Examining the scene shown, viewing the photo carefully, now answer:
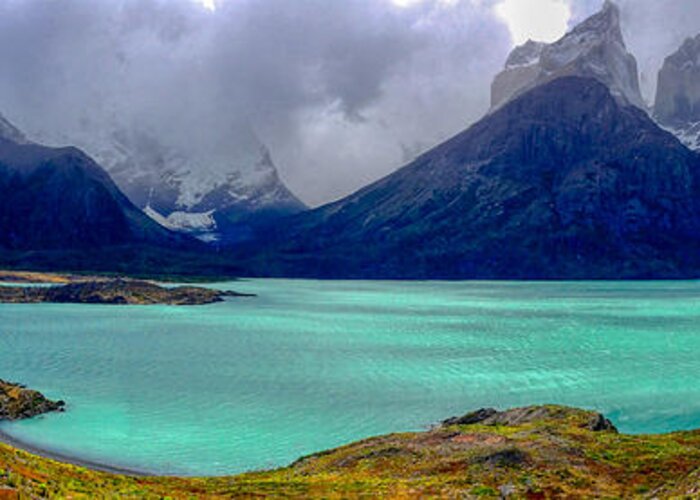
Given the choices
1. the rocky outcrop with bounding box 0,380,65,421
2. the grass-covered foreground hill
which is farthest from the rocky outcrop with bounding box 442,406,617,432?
the rocky outcrop with bounding box 0,380,65,421

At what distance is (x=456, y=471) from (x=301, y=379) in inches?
1949

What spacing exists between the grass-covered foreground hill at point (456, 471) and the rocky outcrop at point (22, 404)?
99.4ft

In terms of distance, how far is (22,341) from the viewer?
129 m

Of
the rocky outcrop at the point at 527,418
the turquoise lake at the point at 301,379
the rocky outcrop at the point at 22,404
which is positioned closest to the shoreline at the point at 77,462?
the turquoise lake at the point at 301,379

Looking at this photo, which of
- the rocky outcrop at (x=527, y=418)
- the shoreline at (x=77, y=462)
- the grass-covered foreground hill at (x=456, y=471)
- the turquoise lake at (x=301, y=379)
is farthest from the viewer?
the turquoise lake at (x=301, y=379)

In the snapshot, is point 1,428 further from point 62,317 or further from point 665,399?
point 62,317

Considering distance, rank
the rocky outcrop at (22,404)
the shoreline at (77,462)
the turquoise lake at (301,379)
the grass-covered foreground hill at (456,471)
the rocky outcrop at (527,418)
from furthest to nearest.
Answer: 1. the rocky outcrop at (22,404)
2. the turquoise lake at (301,379)
3. the rocky outcrop at (527,418)
4. the shoreline at (77,462)
5. the grass-covered foreground hill at (456,471)

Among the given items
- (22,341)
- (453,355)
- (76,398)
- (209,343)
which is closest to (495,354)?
(453,355)

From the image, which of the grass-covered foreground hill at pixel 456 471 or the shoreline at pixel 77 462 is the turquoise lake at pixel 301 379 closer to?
the shoreline at pixel 77 462

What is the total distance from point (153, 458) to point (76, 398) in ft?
86.3

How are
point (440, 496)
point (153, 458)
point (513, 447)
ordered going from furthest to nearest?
point (153, 458) → point (513, 447) → point (440, 496)

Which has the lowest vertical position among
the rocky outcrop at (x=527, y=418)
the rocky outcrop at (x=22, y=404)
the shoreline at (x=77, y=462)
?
the shoreline at (x=77, y=462)

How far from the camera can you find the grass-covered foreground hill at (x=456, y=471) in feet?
121

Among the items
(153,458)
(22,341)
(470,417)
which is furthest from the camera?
(22,341)
